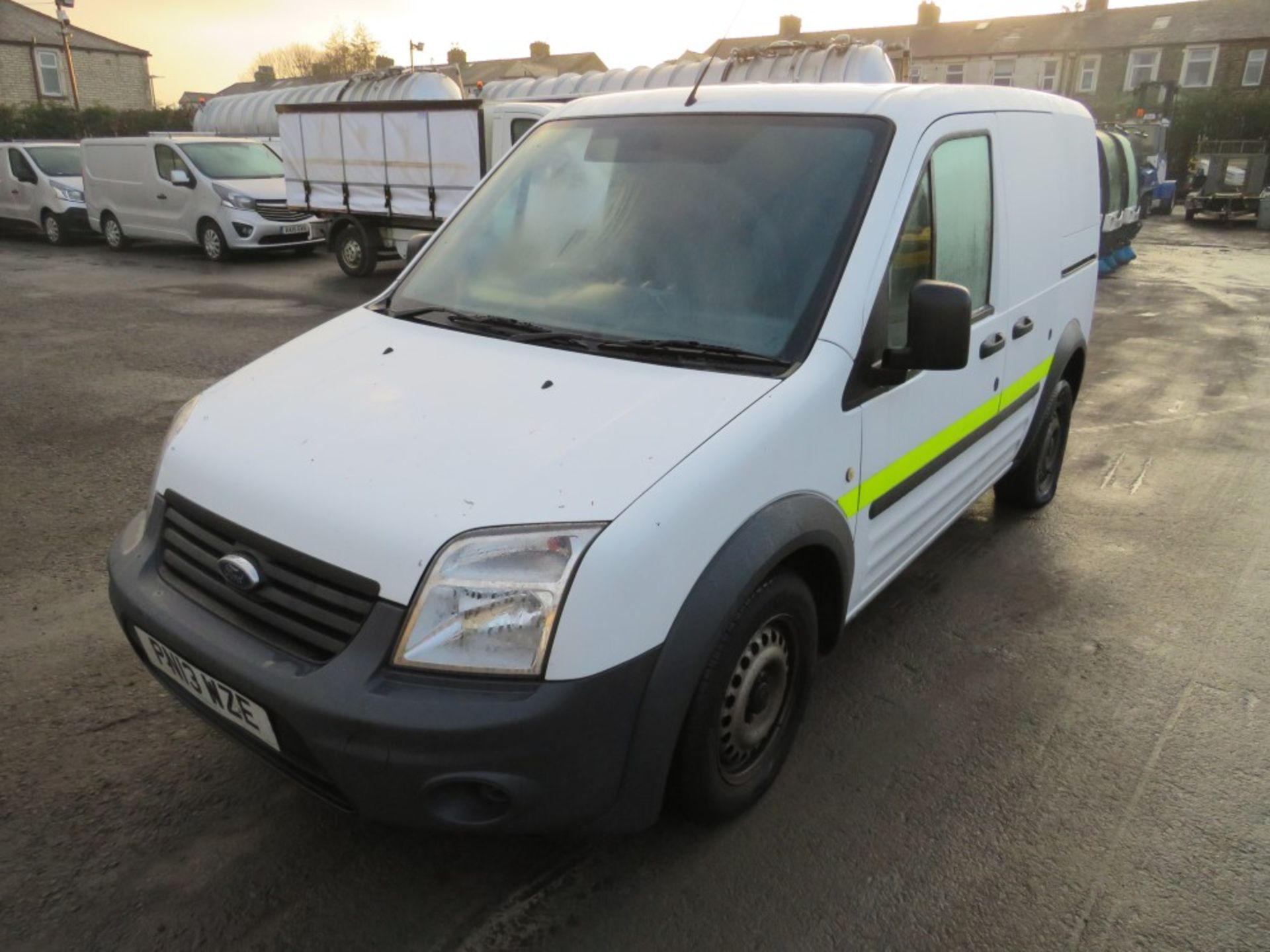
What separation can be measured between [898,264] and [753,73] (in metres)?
10.4

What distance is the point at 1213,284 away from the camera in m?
14.2

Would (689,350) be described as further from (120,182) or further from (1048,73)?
(1048,73)

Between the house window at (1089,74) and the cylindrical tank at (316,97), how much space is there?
1438 inches

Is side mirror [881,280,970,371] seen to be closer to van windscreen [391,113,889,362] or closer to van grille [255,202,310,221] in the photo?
van windscreen [391,113,889,362]

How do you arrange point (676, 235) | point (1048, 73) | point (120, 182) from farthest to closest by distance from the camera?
point (1048, 73) < point (120, 182) < point (676, 235)

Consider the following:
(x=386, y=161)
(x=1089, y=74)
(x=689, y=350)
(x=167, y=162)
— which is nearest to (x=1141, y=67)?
(x=1089, y=74)

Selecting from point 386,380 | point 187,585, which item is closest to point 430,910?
point 187,585

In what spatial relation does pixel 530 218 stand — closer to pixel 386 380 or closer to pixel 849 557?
pixel 386 380

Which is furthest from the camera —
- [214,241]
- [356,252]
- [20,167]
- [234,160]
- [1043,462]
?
[20,167]

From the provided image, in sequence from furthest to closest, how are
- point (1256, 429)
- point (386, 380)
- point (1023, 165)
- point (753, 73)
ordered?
point (753, 73)
point (1256, 429)
point (1023, 165)
point (386, 380)

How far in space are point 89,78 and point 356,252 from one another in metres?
41.1

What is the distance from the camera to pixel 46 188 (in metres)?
17.4


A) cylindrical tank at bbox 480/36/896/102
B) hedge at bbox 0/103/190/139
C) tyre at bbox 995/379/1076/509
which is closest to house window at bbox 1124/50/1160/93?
cylindrical tank at bbox 480/36/896/102

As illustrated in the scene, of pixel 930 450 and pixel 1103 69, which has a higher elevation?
pixel 1103 69
